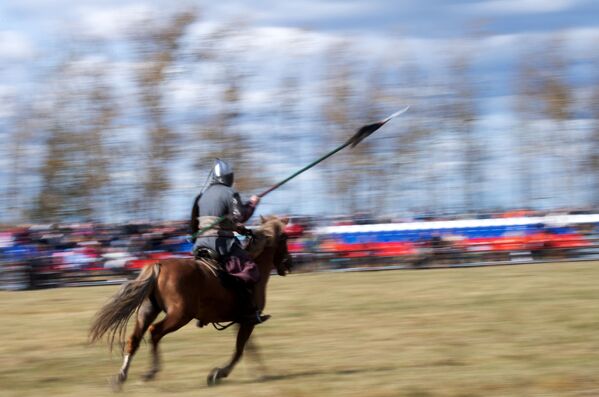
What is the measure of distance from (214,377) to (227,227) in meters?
1.36

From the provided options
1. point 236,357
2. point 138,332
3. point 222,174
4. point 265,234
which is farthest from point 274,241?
point 138,332

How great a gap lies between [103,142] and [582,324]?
93.4 feet

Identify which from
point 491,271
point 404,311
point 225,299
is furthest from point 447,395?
point 491,271

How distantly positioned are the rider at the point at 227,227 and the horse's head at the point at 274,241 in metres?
0.31

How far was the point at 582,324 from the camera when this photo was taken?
1220 centimetres

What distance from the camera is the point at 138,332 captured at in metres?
8.28

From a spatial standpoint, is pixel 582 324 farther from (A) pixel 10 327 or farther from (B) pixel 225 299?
(A) pixel 10 327

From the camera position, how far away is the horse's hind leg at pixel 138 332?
26.8 feet

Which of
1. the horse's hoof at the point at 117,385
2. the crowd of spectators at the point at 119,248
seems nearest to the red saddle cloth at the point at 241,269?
the horse's hoof at the point at 117,385

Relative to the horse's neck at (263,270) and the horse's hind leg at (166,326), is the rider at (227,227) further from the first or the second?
the horse's hind leg at (166,326)

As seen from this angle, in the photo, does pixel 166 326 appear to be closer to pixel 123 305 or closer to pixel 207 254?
pixel 123 305

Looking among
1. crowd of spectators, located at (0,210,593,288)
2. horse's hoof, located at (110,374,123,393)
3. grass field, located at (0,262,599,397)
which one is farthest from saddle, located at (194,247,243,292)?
crowd of spectators, located at (0,210,593,288)

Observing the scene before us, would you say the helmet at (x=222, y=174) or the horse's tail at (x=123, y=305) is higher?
the helmet at (x=222, y=174)

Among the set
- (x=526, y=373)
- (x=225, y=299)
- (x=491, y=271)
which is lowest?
(x=491, y=271)
